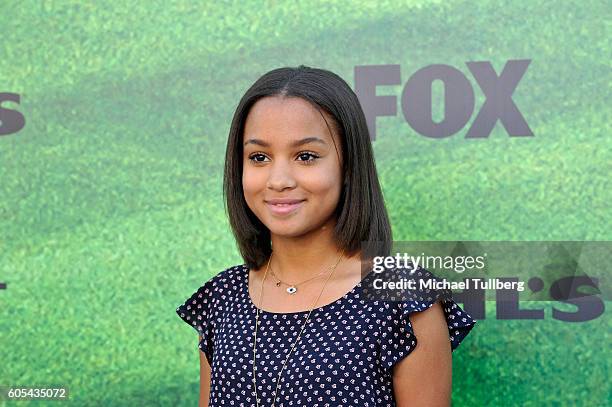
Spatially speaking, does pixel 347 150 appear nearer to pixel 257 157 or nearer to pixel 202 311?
pixel 257 157

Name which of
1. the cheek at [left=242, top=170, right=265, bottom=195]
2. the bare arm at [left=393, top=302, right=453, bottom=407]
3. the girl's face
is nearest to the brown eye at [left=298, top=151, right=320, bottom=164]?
the girl's face

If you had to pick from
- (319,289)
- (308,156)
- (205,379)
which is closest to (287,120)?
(308,156)

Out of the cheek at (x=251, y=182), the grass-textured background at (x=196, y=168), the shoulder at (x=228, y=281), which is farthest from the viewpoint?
the grass-textured background at (x=196, y=168)

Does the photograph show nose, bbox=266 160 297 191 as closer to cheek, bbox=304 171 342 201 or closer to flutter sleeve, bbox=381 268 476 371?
cheek, bbox=304 171 342 201

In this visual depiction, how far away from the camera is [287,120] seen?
1993 mm

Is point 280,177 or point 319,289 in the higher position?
point 280,177

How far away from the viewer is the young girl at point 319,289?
1933mm

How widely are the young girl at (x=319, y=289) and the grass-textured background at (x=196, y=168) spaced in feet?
2.06

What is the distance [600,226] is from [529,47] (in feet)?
1.77

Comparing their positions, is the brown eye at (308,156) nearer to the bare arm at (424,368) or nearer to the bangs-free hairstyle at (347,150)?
the bangs-free hairstyle at (347,150)

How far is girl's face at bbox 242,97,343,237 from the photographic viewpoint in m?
1.97

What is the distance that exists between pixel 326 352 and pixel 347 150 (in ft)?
1.44

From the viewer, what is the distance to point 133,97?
279 cm

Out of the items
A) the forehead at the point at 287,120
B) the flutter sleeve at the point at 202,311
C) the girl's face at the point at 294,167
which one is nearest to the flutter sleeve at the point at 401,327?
the girl's face at the point at 294,167
